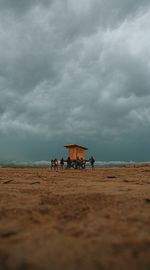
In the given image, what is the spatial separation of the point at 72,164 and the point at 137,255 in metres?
38.6

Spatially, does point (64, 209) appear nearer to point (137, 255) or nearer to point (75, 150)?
point (137, 255)

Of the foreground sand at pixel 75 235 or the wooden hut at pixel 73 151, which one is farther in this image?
the wooden hut at pixel 73 151

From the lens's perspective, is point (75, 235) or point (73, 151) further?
point (73, 151)

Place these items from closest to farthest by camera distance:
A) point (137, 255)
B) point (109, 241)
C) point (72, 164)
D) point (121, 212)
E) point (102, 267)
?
1. point (102, 267)
2. point (137, 255)
3. point (109, 241)
4. point (121, 212)
5. point (72, 164)

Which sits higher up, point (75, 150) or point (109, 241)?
point (75, 150)

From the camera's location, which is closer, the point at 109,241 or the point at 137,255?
the point at 137,255

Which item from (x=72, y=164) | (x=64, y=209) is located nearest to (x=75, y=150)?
(x=72, y=164)

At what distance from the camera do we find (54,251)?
3.51 meters

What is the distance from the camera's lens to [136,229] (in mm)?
4359

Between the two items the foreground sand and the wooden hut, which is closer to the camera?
the foreground sand

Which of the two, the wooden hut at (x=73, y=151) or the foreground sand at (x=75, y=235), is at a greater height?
the wooden hut at (x=73, y=151)

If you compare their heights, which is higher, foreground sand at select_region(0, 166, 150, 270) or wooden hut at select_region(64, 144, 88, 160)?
wooden hut at select_region(64, 144, 88, 160)

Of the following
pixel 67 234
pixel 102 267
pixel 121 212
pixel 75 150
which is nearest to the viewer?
pixel 102 267

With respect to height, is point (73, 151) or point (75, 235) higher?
point (73, 151)
